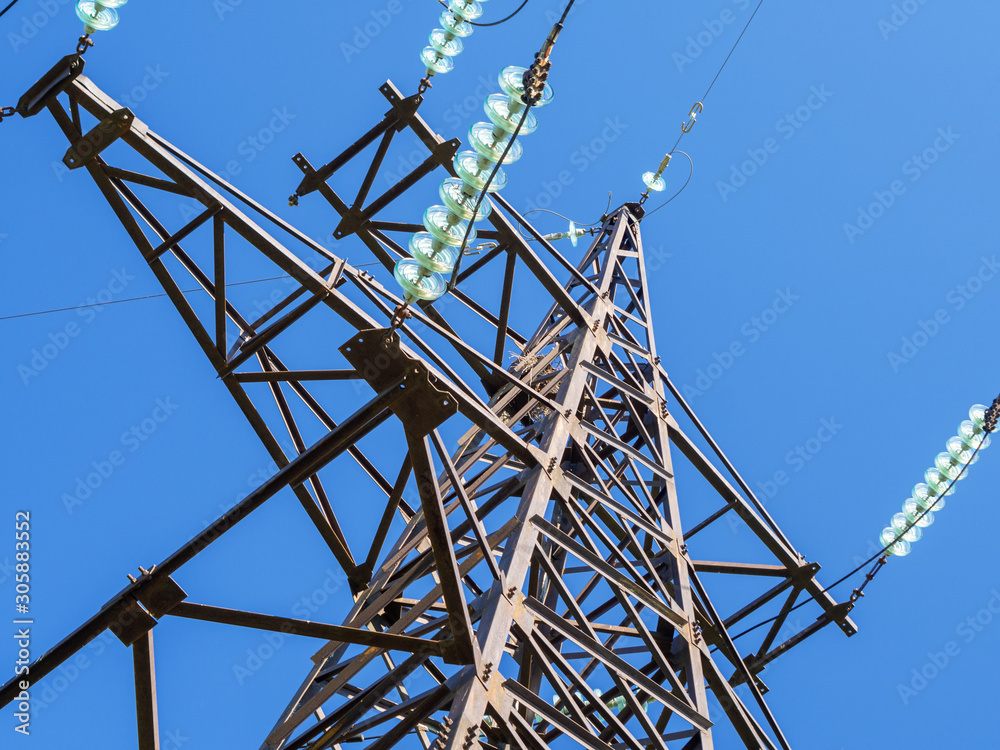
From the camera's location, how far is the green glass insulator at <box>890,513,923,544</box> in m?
11.9

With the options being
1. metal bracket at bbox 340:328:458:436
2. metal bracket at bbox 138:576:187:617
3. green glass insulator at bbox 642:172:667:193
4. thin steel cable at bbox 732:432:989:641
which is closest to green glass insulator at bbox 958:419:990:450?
Result: thin steel cable at bbox 732:432:989:641

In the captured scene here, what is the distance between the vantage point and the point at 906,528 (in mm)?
11930

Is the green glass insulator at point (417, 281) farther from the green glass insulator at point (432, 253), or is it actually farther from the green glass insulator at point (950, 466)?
the green glass insulator at point (950, 466)

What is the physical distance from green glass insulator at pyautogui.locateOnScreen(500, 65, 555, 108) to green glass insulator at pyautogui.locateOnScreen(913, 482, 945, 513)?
7.31m

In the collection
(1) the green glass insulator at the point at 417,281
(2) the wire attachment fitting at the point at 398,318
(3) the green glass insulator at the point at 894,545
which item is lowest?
(3) the green glass insulator at the point at 894,545

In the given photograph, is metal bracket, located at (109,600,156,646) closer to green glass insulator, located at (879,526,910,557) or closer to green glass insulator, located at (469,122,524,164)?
green glass insulator, located at (469,122,524,164)

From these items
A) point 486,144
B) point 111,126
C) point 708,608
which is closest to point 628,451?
point 708,608

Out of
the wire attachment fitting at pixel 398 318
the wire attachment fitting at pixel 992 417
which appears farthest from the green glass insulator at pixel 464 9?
the wire attachment fitting at pixel 992 417

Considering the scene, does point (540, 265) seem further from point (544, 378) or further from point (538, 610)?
point (538, 610)

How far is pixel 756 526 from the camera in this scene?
36.7 ft

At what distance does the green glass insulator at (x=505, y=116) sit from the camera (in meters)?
7.42

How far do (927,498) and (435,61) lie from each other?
7.70 m

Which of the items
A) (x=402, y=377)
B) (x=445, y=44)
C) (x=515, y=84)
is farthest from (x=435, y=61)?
(x=402, y=377)

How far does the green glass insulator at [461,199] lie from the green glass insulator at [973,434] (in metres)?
7.22
